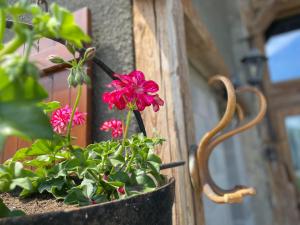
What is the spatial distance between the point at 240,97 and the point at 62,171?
184 centimetres

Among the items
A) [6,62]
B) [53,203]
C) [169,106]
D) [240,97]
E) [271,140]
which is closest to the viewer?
[6,62]

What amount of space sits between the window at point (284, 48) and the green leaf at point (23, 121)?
353 cm

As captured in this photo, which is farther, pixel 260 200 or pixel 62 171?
pixel 260 200

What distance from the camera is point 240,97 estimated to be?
2.10 m

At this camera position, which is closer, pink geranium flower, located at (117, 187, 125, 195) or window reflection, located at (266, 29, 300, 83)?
pink geranium flower, located at (117, 187, 125, 195)

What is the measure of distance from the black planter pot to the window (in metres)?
3.35

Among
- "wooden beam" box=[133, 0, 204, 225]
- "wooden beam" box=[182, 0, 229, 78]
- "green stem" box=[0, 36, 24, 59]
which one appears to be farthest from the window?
"green stem" box=[0, 36, 24, 59]

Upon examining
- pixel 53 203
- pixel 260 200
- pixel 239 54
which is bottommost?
pixel 260 200

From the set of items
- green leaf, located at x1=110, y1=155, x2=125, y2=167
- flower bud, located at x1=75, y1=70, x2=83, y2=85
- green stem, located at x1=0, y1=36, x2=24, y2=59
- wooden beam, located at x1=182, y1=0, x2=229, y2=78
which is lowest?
green leaf, located at x1=110, y1=155, x2=125, y2=167

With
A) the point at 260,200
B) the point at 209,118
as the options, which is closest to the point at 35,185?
the point at 209,118

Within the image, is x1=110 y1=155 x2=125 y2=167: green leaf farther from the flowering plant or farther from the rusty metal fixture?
the rusty metal fixture

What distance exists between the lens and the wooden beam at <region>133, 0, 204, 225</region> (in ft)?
2.47

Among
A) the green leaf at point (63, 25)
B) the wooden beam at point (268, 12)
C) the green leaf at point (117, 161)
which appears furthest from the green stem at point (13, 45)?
the wooden beam at point (268, 12)

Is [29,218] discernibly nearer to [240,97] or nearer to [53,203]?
[53,203]
